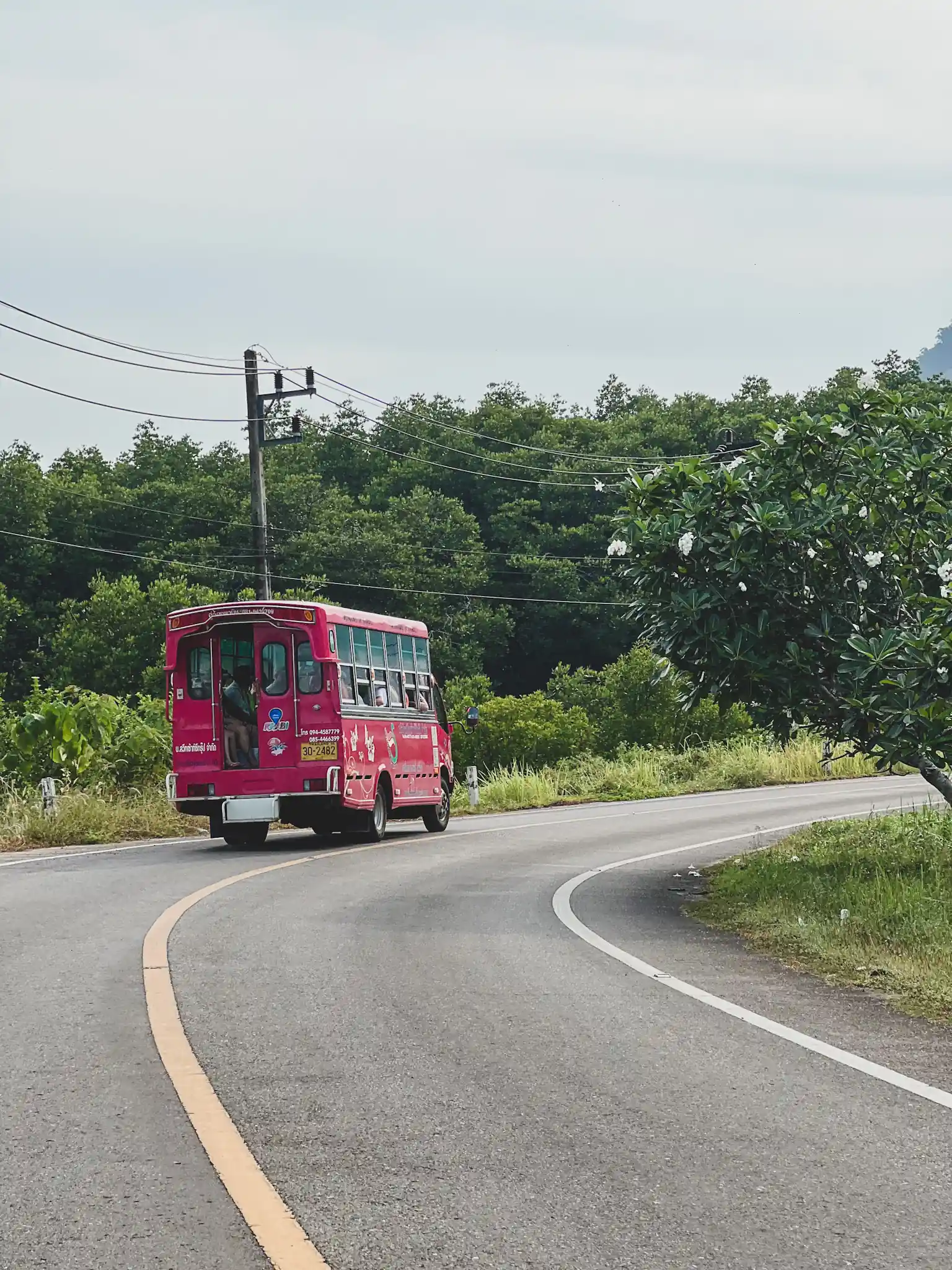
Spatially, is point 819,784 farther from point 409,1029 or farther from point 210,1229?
point 210,1229

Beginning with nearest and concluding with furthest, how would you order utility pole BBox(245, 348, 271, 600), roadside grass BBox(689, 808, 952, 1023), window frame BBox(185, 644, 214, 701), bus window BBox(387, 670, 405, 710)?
roadside grass BBox(689, 808, 952, 1023)
window frame BBox(185, 644, 214, 701)
bus window BBox(387, 670, 405, 710)
utility pole BBox(245, 348, 271, 600)

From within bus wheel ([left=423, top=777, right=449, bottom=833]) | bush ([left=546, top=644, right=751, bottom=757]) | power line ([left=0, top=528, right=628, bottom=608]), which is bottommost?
bus wheel ([left=423, top=777, right=449, bottom=833])

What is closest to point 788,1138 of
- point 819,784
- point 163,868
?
point 163,868

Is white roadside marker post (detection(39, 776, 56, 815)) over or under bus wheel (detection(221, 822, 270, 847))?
over

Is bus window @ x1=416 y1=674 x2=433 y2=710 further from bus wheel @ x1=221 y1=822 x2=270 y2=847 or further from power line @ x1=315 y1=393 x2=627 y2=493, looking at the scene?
power line @ x1=315 y1=393 x2=627 y2=493

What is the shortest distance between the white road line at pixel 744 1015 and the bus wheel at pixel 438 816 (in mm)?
9166

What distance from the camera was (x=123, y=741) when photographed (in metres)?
26.9

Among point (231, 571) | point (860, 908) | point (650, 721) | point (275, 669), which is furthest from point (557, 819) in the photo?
point (231, 571)

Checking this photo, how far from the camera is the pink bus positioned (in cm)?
2069

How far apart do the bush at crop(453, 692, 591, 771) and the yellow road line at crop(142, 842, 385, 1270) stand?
108ft

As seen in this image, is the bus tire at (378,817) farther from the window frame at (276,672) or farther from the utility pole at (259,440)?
the utility pole at (259,440)

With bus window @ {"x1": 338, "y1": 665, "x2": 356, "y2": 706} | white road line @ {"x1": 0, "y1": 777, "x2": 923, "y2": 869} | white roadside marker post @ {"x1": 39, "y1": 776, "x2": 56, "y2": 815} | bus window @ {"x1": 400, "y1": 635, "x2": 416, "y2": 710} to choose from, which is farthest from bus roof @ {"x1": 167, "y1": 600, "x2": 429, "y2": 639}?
white roadside marker post @ {"x1": 39, "y1": 776, "x2": 56, "y2": 815}

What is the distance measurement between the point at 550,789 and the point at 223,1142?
29.1 metres

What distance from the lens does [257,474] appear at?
3091 cm
